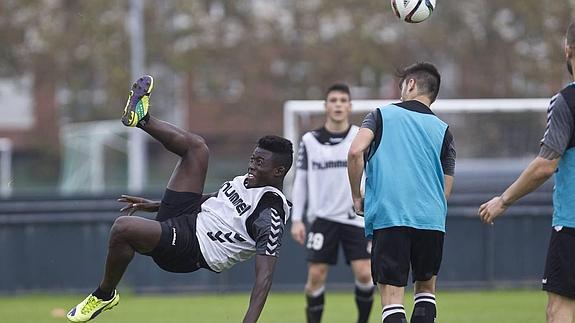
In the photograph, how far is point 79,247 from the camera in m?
16.7

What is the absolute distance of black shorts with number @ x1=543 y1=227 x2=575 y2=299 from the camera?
7.07m

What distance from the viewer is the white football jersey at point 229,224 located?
26.5 feet

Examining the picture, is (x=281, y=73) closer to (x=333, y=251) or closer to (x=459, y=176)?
(x=459, y=176)

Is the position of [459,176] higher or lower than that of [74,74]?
lower

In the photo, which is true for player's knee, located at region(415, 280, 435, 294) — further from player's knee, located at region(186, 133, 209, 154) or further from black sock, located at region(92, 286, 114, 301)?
black sock, located at region(92, 286, 114, 301)

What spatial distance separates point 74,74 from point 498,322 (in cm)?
2564

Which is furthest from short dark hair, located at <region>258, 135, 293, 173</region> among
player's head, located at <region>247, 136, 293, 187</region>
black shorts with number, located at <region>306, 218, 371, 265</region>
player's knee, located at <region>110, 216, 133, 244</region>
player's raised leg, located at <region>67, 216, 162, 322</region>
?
black shorts with number, located at <region>306, 218, 371, 265</region>

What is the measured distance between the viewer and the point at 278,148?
814 centimetres

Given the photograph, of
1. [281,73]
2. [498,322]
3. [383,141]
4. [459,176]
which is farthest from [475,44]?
[383,141]

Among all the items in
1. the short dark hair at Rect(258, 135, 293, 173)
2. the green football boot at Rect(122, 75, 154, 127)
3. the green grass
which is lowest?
the green grass

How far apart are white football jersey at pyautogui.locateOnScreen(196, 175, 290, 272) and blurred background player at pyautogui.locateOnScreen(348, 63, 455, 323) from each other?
2.26 feet

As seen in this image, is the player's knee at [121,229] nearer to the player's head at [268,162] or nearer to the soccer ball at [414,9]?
the player's head at [268,162]

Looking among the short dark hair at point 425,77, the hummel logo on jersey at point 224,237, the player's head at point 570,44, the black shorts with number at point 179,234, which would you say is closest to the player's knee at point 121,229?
the black shorts with number at point 179,234

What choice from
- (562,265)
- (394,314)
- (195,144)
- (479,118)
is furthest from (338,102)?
(479,118)
